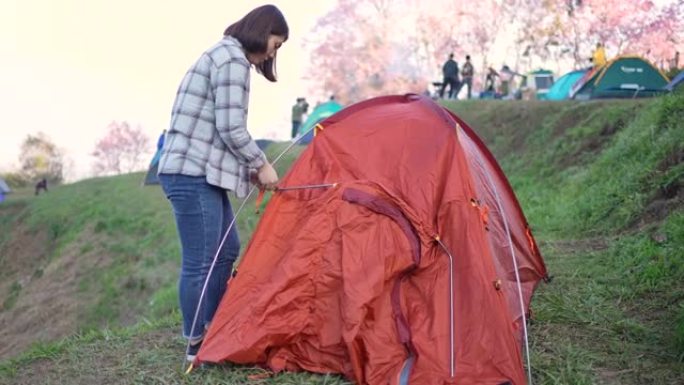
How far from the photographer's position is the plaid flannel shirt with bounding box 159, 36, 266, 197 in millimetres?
3371

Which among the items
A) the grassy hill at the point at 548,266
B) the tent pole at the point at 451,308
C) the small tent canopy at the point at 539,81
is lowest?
the grassy hill at the point at 548,266

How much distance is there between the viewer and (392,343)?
10.9 ft

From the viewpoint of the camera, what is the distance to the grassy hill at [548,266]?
3.78 meters

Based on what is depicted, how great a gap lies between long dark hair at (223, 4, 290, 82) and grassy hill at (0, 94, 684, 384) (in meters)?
1.71

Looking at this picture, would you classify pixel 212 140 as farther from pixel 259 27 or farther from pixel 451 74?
pixel 451 74

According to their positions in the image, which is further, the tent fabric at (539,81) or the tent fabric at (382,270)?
the tent fabric at (539,81)

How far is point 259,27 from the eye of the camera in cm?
343

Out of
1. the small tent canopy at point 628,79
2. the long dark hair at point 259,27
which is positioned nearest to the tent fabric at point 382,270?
the long dark hair at point 259,27

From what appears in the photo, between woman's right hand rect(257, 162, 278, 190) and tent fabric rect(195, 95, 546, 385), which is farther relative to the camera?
woman's right hand rect(257, 162, 278, 190)

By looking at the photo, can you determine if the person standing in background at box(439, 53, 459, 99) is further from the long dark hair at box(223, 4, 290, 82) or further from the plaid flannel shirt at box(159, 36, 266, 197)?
the plaid flannel shirt at box(159, 36, 266, 197)

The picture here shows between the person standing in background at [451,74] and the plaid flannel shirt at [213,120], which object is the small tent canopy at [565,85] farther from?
the plaid flannel shirt at [213,120]

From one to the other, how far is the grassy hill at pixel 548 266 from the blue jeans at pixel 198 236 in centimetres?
39

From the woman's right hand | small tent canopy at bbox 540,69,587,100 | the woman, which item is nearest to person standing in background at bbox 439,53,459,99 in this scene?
small tent canopy at bbox 540,69,587,100

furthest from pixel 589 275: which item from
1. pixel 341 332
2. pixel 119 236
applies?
pixel 119 236
